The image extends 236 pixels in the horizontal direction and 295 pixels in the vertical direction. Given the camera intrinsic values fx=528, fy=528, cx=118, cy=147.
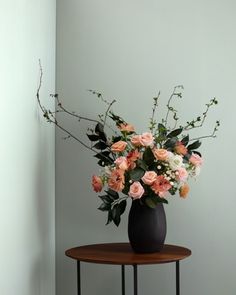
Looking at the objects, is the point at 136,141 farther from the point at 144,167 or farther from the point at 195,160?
the point at 195,160

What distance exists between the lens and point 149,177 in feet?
7.09

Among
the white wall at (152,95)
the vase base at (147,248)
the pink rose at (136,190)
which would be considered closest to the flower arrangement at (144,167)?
the pink rose at (136,190)

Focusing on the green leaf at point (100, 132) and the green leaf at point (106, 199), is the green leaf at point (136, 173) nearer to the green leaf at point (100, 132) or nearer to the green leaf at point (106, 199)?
the green leaf at point (106, 199)

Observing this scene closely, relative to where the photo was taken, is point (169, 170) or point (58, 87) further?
point (58, 87)

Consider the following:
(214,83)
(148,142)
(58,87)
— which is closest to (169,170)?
(148,142)

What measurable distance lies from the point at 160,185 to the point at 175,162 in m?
0.11

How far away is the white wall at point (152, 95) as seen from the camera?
8.64 feet

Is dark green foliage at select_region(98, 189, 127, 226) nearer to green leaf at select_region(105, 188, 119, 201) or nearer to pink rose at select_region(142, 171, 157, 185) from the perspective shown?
green leaf at select_region(105, 188, 119, 201)

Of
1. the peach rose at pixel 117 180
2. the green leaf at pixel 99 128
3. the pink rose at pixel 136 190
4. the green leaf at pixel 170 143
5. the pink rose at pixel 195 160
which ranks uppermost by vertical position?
the green leaf at pixel 99 128

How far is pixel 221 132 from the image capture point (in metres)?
2.64

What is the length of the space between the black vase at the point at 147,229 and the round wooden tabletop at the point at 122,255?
0.03 meters

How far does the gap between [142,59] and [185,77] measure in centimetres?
24

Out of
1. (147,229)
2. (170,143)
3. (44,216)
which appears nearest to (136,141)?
(170,143)

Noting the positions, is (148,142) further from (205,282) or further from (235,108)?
(205,282)
